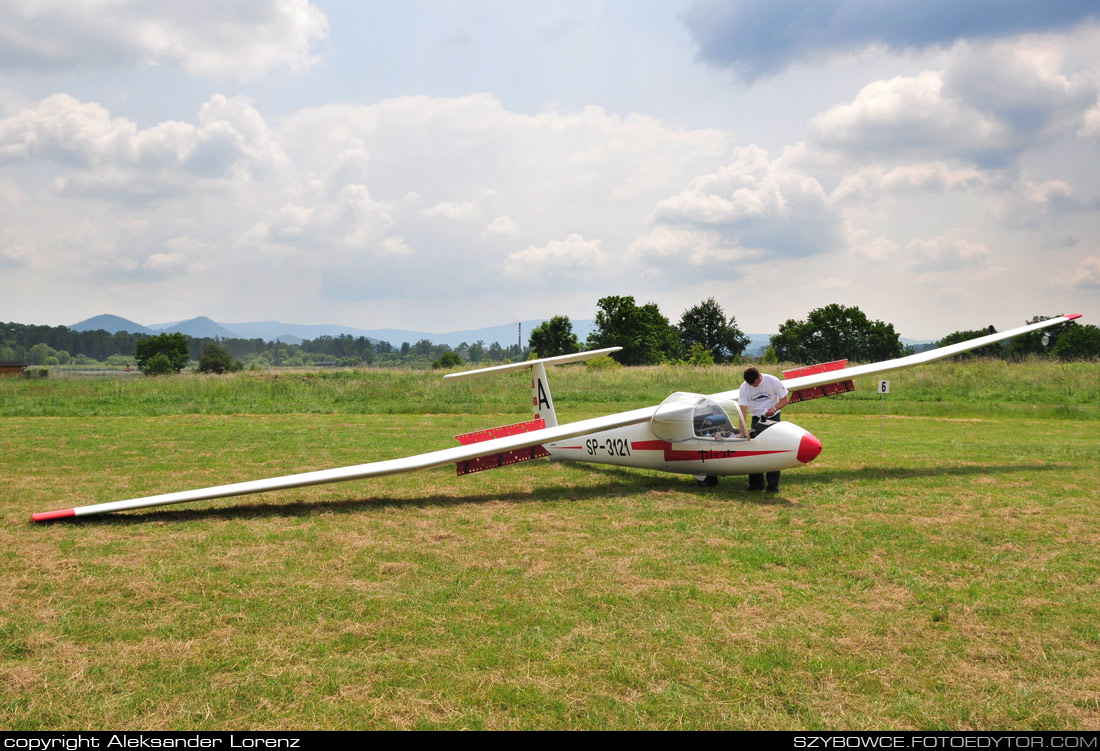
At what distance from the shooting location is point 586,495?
1045 centimetres

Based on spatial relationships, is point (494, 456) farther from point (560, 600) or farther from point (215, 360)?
point (215, 360)

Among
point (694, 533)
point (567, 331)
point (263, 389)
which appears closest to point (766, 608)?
point (694, 533)

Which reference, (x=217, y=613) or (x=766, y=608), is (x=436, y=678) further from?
(x=766, y=608)

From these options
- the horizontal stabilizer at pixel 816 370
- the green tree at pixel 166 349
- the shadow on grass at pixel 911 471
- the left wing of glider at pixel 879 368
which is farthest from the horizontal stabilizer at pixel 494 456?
the green tree at pixel 166 349

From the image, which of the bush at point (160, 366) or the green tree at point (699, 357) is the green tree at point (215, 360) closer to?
the bush at point (160, 366)

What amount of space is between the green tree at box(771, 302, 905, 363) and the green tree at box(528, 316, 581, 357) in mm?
30594

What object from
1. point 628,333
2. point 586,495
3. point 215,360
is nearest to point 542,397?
point 586,495

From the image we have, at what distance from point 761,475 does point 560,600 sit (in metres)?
5.84

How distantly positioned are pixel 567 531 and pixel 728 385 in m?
23.8

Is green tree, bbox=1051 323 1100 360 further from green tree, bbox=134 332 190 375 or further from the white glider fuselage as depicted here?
green tree, bbox=134 332 190 375

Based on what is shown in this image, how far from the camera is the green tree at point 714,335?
10225cm

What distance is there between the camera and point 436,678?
14.2 feet

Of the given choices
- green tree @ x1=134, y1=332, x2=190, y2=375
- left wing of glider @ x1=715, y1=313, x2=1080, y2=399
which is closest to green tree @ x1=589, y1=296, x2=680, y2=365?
left wing of glider @ x1=715, y1=313, x2=1080, y2=399

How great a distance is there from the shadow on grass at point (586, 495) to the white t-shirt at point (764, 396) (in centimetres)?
135
